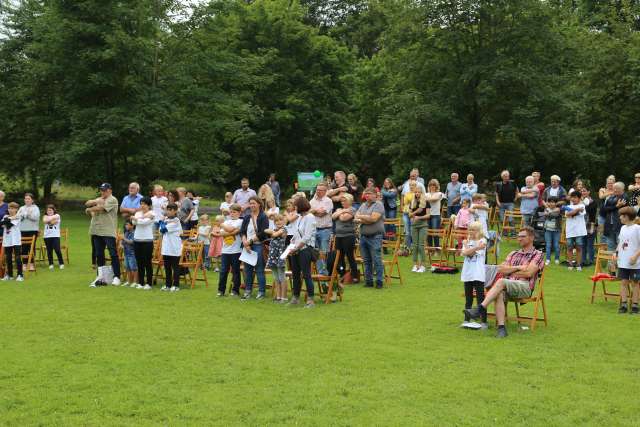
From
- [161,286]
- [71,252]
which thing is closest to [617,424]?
[161,286]

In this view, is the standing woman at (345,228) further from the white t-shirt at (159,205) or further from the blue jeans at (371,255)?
the white t-shirt at (159,205)

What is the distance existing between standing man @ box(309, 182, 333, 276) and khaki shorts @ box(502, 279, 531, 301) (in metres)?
4.83

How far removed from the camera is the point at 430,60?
35812 millimetres

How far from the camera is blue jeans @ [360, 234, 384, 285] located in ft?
45.6

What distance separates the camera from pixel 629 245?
1139cm

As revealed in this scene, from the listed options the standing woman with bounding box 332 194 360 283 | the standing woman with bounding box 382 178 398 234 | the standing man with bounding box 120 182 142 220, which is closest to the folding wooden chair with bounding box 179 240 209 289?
the standing man with bounding box 120 182 142 220

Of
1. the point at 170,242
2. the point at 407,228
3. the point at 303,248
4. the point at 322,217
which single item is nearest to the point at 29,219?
the point at 170,242

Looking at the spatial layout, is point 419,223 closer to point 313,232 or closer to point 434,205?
point 434,205

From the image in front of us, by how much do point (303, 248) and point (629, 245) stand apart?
489cm

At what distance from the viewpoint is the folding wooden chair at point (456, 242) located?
15080mm

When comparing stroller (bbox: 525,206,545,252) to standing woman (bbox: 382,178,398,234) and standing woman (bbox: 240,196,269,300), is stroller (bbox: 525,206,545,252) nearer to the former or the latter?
standing woman (bbox: 382,178,398,234)

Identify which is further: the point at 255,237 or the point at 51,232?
the point at 51,232

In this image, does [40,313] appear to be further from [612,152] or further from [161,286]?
[612,152]

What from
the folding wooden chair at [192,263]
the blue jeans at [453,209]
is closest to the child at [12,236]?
the folding wooden chair at [192,263]
